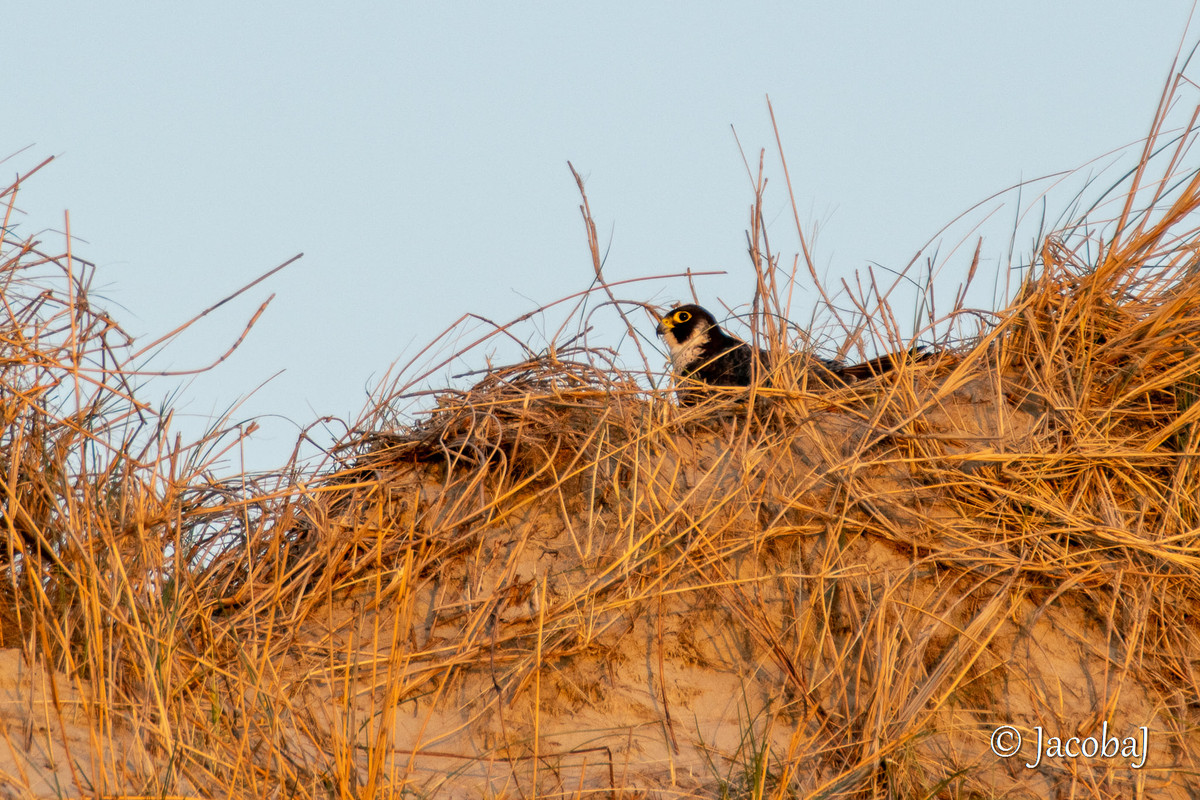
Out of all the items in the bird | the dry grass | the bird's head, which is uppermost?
the bird's head

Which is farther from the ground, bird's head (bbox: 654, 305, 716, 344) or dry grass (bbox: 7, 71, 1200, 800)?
bird's head (bbox: 654, 305, 716, 344)

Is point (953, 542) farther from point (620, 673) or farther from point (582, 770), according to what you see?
point (582, 770)

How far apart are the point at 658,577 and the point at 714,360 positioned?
207cm

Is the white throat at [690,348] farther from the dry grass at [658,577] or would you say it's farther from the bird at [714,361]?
the dry grass at [658,577]

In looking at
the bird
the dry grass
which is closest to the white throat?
the bird

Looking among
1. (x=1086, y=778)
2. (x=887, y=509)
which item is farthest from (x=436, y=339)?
(x=1086, y=778)

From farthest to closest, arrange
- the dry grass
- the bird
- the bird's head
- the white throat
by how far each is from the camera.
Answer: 1. the bird's head
2. the white throat
3. the bird
4. the dry grass

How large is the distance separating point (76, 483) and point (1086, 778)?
2.80 meters

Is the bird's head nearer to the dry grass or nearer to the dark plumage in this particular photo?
the dark plumage

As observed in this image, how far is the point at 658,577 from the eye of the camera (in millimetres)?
3203

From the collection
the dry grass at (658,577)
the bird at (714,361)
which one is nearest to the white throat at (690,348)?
the bird at (714,361)

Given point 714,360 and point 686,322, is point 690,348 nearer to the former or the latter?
point 686,322

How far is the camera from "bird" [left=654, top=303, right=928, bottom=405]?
12.2ft

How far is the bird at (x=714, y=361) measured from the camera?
3727 mm
